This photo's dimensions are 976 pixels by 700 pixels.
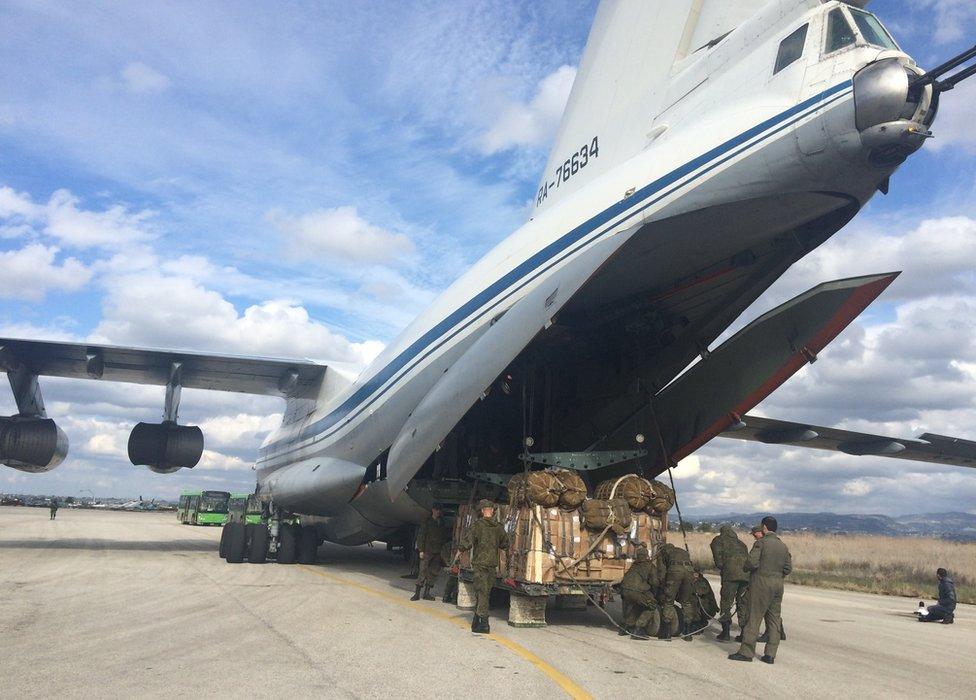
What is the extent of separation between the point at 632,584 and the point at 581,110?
19.5ft

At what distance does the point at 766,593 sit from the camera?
6527mm

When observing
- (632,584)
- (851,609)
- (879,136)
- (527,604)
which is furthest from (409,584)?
(879,136)

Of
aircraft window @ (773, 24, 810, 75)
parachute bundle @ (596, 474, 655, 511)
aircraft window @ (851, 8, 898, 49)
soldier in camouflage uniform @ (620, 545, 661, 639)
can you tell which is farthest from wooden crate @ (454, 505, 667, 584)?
aircraft window @ (851, 8, 898, 49)

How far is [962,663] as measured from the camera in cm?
688

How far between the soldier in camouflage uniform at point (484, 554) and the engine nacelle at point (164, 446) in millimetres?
10157

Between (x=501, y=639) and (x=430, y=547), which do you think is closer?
(x=501, y=639)

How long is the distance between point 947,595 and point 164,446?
1451 cm

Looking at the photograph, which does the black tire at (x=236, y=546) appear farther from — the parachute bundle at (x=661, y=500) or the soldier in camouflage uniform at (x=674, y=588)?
the soldier in camouflage uniform at (x=674, y=588)

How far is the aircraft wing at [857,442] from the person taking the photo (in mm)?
13734

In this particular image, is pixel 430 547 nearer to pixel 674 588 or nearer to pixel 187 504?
pixel 674 588

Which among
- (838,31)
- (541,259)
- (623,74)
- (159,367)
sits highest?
(623,74)

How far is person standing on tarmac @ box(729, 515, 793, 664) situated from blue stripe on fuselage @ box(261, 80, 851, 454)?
10.7ft

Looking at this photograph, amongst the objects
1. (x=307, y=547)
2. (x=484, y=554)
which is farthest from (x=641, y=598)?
(x=307, y=547)

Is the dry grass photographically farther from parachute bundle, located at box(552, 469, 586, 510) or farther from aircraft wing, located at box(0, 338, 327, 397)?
aircraft wing, located at box(0, 338, 327, 397)
